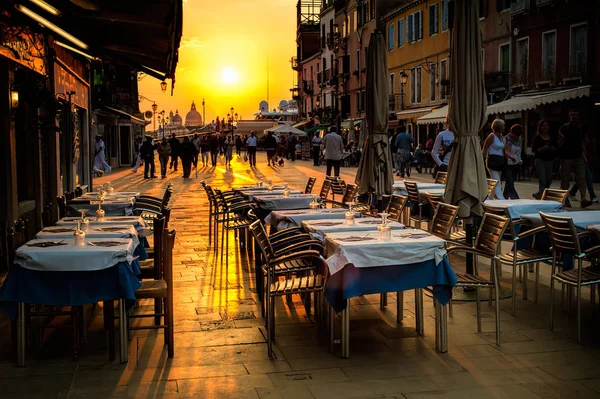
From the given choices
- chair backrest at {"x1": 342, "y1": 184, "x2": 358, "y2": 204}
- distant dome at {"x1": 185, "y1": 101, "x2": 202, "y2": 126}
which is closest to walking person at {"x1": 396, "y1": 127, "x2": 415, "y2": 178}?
chair backrest at {"x1": 342, "y1": 184, "x2": 358, "y2": 204}

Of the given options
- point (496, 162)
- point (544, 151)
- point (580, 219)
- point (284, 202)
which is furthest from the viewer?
point (544, 151)

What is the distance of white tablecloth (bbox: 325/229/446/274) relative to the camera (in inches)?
232

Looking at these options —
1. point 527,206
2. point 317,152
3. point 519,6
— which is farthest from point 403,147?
point 527,206

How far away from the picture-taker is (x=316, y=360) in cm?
588

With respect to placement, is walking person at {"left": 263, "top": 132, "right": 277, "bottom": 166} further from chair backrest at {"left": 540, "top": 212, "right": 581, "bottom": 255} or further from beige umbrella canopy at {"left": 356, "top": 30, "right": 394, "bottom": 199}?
chair backrest at {"left": 540, "top": 212, "right": 581, "bottom": 255}

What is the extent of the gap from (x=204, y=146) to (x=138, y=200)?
32980mm

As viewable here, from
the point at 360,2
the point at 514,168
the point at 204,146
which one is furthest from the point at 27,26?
the point at 360,2

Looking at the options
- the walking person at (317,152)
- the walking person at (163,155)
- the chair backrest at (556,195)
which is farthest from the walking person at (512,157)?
the walking person at (317,152)

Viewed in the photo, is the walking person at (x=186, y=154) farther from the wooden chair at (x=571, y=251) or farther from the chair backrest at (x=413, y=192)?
the wooden chair at (x=571, y=251)

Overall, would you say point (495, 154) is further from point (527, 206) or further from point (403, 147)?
point (403, 147)

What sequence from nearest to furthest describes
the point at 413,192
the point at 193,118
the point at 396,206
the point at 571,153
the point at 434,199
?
the point at 396,206, the point at 434,199, the point at 413,192, the point at 571,153, the point at 193,118

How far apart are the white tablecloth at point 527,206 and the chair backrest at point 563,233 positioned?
1788mm

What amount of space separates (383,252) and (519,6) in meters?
25.3

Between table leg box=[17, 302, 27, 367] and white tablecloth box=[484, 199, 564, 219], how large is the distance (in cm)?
507
